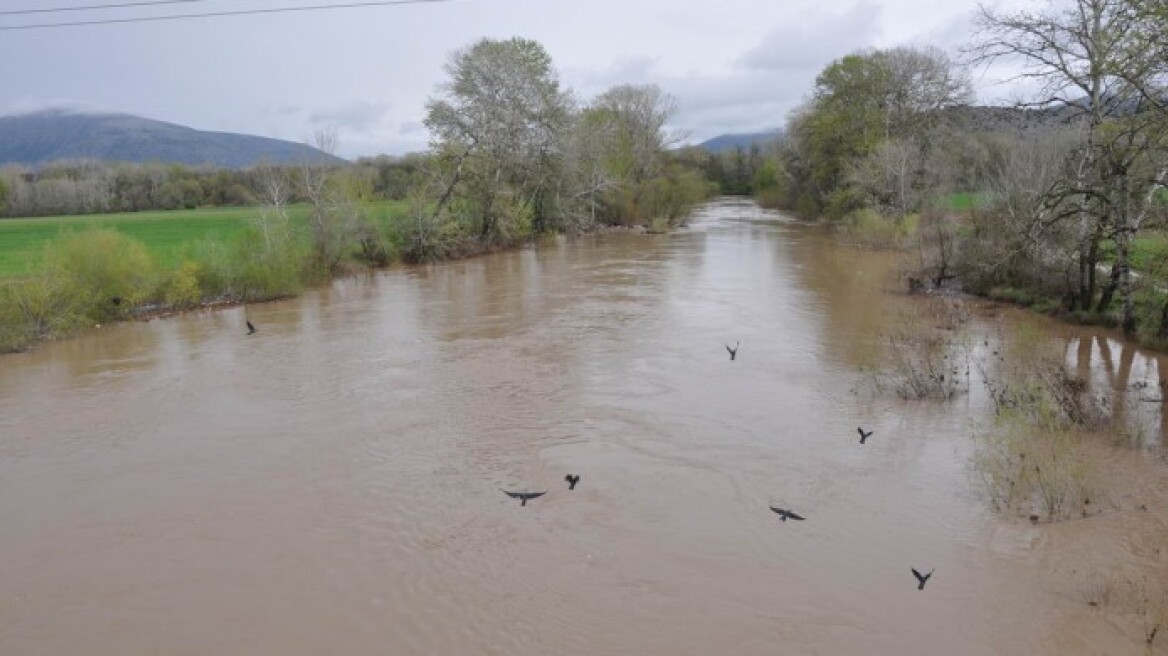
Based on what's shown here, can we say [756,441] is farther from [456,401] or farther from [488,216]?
[488,216]

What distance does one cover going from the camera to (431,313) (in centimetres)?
2391

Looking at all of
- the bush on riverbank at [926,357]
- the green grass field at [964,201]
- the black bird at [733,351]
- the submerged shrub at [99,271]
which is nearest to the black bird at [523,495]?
the black bird at [733,351]

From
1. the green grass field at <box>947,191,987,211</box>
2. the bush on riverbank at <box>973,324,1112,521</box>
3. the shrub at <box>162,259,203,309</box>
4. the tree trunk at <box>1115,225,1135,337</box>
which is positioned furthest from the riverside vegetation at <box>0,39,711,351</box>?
the tree trunk at <box>1115,225,1135,337</box>

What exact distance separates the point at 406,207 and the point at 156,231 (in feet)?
63.4

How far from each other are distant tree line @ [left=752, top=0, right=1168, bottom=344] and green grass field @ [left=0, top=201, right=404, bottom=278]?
79.7ft

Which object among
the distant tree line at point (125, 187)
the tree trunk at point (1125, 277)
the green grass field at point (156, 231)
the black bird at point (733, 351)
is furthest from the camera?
the distant tree line at point (125, 187)

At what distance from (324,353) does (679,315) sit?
9802 mm

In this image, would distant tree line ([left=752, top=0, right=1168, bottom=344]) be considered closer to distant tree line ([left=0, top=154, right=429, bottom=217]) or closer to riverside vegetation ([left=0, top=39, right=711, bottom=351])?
riverside vegetation ([left=0, top=39, right=711, bottom=351])

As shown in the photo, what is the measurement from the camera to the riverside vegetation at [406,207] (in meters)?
22.6

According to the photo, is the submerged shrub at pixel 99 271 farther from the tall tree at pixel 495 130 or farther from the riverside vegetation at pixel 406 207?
the tall tree at pixel 495 130

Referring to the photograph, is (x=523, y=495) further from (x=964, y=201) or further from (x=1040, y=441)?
(x=964, y=201)

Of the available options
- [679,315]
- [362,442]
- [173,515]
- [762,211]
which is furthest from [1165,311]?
[762,211]

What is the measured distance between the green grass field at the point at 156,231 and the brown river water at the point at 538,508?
12.0 m

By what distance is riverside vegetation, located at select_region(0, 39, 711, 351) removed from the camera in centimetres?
2262
